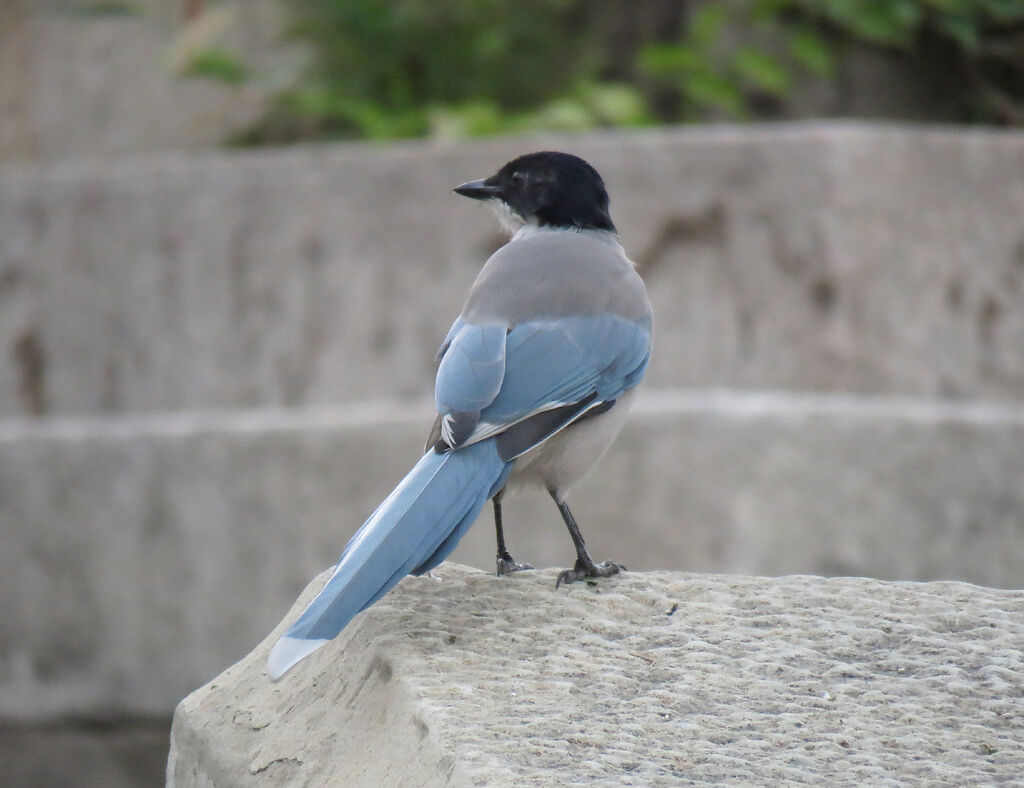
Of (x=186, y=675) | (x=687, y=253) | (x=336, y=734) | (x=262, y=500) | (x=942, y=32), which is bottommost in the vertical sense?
(x=186, y=675)

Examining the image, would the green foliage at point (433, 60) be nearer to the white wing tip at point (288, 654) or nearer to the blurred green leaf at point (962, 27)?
the blurred green leaf at point (962, 27)

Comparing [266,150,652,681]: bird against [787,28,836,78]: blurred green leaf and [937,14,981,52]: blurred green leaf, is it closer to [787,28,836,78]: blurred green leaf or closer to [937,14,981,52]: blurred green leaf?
[787,28,836,78]: blurred green leaf

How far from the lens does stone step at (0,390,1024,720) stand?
19.9 feet

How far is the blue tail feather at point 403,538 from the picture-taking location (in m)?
2.64

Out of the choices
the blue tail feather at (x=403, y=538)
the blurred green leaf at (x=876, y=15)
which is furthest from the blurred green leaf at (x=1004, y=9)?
the blue tail feather at (x=403, y=538)

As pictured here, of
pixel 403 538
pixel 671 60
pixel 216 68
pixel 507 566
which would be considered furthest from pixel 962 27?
pixel 403 538

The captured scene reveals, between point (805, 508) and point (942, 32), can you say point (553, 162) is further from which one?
point (942, 32)

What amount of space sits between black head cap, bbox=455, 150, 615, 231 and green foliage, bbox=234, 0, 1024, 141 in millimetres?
3697

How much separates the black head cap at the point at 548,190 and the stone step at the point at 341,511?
2.16 metres

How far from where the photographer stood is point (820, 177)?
21.4ft

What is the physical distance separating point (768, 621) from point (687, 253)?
3734 mm

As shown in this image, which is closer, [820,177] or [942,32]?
[820,177]

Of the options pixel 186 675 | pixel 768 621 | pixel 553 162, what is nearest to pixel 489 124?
pixel 186 675

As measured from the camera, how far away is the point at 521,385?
3.29m
